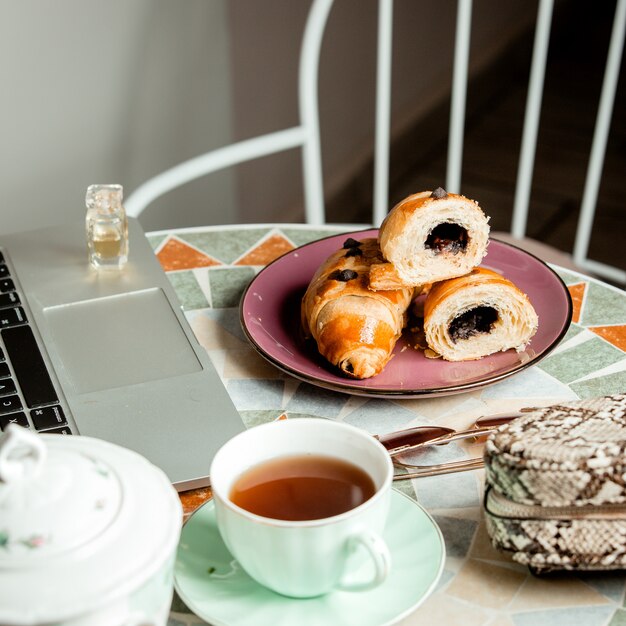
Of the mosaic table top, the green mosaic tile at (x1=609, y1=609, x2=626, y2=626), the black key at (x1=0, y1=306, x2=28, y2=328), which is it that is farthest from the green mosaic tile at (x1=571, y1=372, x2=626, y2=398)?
the black key at (x1=0, y1=306, x2=28, y2=328)

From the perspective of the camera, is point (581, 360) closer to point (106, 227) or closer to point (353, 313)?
point (353, 313)

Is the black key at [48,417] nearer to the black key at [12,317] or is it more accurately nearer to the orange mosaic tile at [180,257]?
the black key at [12,317]

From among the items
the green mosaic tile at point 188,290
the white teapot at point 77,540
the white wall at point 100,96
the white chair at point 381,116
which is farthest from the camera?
the white wall at point 100,96

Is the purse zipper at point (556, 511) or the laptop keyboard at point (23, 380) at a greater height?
the purse zipper at point (556, 511)

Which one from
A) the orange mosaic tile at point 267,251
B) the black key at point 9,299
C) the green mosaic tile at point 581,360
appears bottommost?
the orange mosaic tile at point 267,251

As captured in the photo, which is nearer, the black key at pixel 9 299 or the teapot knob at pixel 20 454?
the teapot knob at pixel 20 454

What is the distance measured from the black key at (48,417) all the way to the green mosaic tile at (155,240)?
346 millimetres

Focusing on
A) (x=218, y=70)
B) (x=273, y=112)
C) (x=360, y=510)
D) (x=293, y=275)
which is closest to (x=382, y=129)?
(x=293, y=275)

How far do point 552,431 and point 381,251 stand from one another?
296mm

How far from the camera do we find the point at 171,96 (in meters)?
1.74

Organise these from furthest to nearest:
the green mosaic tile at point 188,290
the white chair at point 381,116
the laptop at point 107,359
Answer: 1. the white chair at point 381,116
2. the green mosaic tile at point 188,290
3. the laptop at point 107,359

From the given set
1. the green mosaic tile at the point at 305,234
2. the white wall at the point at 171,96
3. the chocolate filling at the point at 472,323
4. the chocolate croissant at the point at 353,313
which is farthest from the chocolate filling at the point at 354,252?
the white wall at the point at 171,96

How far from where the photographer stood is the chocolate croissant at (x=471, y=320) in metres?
0.74

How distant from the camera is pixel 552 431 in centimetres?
51
